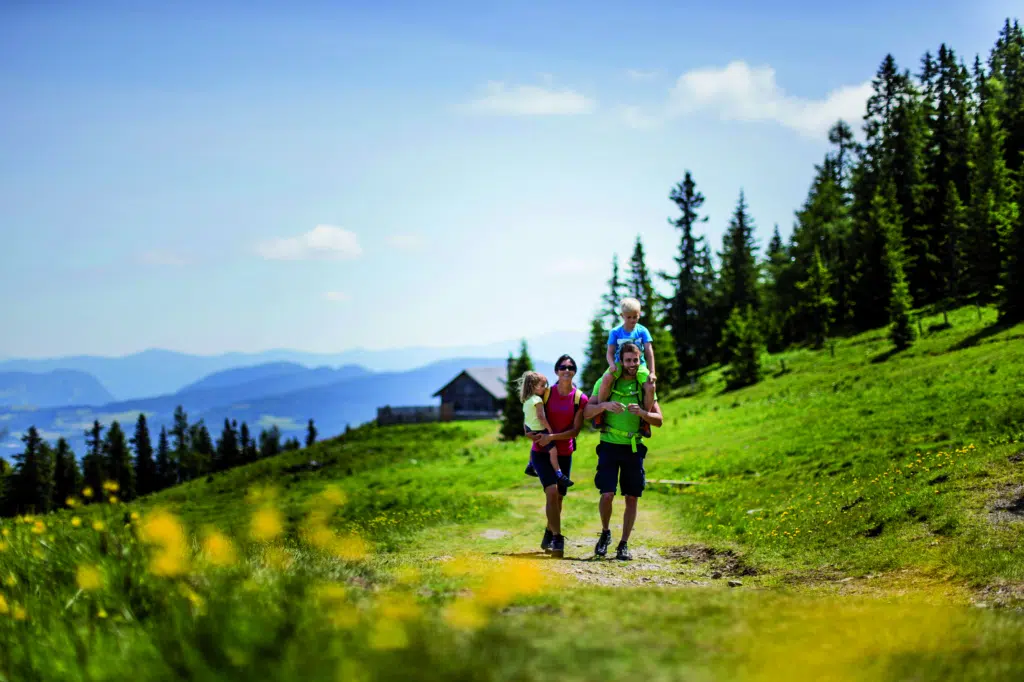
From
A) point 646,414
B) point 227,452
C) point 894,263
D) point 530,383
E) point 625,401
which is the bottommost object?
point 227,452

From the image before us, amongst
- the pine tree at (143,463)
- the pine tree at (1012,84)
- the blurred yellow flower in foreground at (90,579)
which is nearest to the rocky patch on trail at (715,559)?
the blurred yellow flower in foreground at (90,579)

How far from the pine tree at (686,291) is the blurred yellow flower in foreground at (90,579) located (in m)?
76.5

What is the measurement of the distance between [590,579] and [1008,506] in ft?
22.6

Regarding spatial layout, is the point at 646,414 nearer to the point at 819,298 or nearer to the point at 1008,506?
the point at 1008,506

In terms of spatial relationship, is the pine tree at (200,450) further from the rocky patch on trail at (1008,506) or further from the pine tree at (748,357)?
the rocky patch on trail at (1008,506)

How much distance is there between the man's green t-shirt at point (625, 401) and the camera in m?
9.97

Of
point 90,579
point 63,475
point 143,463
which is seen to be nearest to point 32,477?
point 63,475

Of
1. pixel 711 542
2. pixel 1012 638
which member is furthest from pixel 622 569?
pixel 1012 638

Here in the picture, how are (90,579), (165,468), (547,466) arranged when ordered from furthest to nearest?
(165,468), (547,466), (90,579)

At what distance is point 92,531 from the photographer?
6.42m

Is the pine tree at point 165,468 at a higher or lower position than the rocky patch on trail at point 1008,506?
lower

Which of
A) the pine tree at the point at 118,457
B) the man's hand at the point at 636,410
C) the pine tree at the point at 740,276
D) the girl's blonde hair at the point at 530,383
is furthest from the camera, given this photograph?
the pine tree at the point at 118,457

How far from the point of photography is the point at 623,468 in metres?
10.1

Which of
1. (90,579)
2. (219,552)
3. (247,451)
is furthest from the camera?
(247,451)
